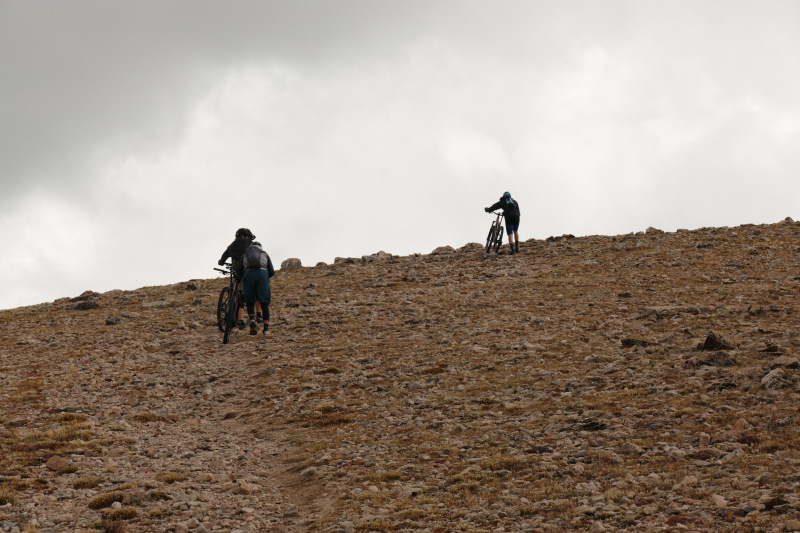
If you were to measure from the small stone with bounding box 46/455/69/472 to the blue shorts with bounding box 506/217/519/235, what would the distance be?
24328 millimetres

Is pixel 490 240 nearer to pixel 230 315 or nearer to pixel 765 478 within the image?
pixel 230 315

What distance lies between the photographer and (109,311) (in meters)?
27.8

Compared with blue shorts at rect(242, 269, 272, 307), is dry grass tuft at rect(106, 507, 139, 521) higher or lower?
lower

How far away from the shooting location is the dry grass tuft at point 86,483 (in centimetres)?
939

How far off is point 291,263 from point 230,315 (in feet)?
58.2

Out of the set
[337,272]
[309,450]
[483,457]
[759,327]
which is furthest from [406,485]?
[337,272]

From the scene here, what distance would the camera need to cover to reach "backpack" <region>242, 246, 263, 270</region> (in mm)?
18969

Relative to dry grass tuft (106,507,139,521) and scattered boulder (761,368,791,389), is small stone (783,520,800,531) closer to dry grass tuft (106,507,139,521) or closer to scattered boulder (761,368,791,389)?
scattered boulder (761,368,791,389)

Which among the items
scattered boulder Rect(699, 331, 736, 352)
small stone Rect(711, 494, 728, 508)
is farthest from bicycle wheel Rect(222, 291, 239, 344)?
small stone Rect(711, 494, 728, 508)

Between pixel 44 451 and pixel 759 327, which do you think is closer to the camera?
pixel 44 451

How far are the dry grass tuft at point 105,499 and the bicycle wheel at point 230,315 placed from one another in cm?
1098

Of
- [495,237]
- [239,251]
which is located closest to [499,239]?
[495,237]

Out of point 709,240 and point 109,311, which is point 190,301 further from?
point 709,240

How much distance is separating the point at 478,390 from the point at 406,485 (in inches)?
179
